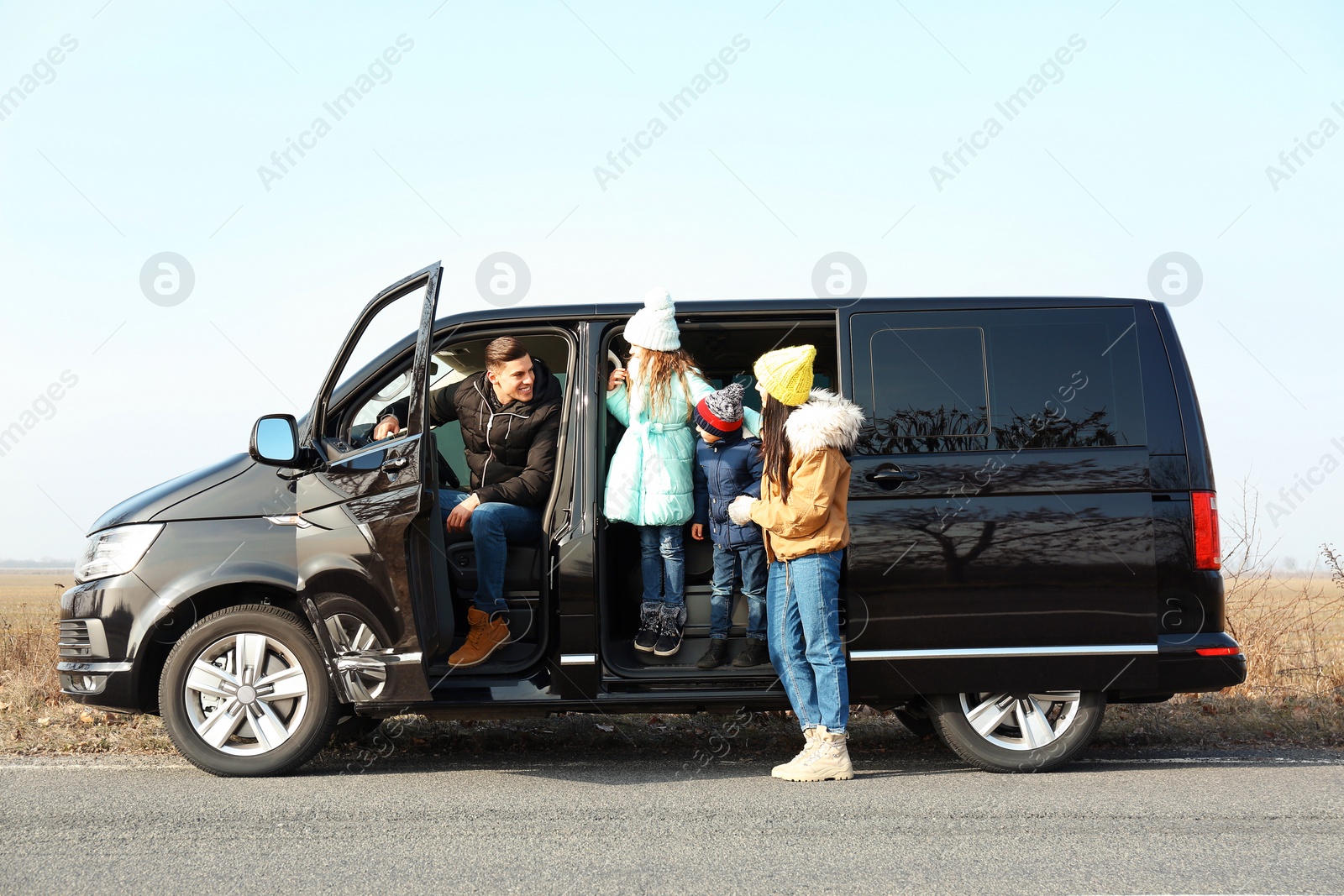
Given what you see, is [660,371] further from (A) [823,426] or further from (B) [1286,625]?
(B) [1286,625]

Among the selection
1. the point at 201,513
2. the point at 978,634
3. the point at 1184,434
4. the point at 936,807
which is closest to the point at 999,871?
the point at 936,807

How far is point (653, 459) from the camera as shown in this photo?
5.04 meters

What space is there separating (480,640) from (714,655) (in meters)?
1.14

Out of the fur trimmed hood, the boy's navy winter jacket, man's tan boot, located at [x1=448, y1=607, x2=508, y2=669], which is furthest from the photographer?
the boy's navy winter jacket

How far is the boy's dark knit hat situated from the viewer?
503 cm

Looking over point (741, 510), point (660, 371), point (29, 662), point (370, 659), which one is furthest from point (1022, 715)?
point (29, 662)

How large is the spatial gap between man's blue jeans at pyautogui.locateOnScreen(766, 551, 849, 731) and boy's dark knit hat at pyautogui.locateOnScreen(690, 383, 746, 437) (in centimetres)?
72

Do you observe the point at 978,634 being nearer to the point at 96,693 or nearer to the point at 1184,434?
the point at 1184,434

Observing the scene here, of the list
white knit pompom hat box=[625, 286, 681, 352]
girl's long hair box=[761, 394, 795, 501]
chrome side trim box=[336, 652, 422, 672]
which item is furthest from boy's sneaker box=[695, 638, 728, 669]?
white knit pompom hat box=[625, 286, 681, 352]

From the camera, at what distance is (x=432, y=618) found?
4664 millimetres

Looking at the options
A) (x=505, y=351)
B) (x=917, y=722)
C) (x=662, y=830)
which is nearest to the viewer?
(x=662, y=830)

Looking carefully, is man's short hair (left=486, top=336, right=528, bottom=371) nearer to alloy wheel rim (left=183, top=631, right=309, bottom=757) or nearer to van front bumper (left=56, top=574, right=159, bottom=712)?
alloy wheel rim (left=183, top=631, right=309, bottom=757)

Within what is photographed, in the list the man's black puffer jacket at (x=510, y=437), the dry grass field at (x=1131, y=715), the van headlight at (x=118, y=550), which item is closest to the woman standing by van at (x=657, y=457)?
the man's black puffer jacket at (x=510, y=437)

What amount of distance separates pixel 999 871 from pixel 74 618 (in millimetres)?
4172
